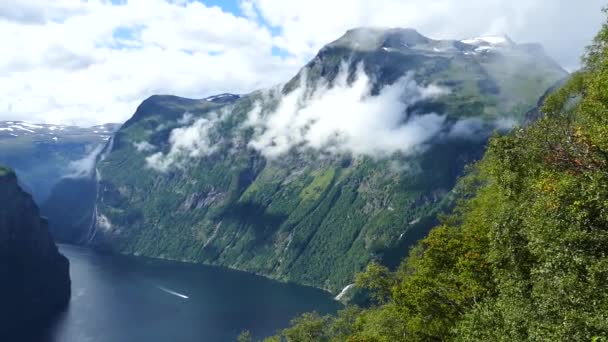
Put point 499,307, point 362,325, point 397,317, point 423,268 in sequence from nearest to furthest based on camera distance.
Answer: point 499,307
point 423,268
point 397,317
point 362,325

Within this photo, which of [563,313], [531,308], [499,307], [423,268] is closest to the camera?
[563,313]

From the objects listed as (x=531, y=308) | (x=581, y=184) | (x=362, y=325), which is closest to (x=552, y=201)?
(x=581, y=184)

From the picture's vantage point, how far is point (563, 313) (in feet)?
86.2

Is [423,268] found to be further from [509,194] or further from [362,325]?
[362,325]

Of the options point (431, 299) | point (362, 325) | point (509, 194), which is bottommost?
point (362, 325)

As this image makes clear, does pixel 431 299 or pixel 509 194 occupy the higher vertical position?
pixel 509 194

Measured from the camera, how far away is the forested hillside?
87.1 feet

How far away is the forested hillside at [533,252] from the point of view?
87.1 ft

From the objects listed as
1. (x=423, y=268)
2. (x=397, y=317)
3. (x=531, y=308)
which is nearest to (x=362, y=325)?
(x=397, y=317)

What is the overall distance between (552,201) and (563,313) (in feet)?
19.5

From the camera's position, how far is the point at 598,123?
30.7 m

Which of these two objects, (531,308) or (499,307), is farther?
(499,307)

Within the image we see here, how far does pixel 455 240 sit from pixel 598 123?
1266 centimetres

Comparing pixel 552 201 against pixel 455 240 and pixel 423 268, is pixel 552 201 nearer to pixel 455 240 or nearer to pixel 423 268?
pixel 455 240
